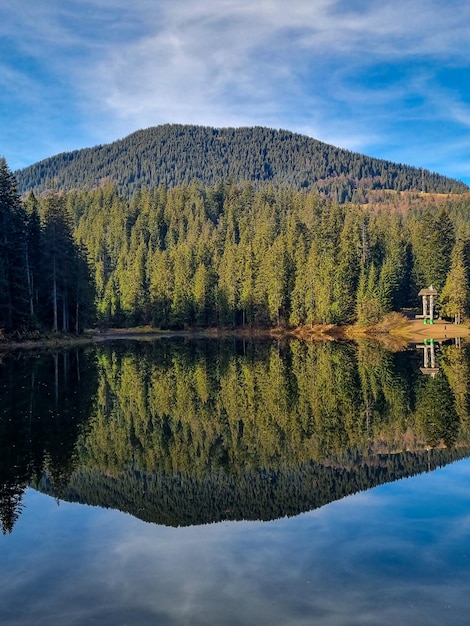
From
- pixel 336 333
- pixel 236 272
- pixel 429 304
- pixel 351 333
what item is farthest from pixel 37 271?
pixel 429 304

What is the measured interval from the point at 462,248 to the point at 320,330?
26.5 meters

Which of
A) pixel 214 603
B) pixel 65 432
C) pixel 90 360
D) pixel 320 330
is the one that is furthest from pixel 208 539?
pixel 320 330

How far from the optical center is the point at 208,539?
40.3ft

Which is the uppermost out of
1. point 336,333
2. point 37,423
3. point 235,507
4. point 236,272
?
point 236,272

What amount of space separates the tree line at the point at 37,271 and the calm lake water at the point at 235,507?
1222 inches

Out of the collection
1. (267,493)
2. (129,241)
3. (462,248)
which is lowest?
(267,493)

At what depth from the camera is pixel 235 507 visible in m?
14.4

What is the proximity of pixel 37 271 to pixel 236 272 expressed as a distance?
48.1 meters

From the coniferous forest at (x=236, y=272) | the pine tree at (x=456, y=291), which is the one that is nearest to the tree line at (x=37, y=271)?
the coniferous forest at (x=236, y=272)

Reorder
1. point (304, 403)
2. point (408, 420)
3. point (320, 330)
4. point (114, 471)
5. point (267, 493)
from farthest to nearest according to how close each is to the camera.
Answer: point (320, 330) < point (304, 403) < point (408, 420) < point (114, 471) < point (267, 493)

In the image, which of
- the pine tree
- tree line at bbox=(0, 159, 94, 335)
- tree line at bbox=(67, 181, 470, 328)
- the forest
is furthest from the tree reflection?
the pine tree

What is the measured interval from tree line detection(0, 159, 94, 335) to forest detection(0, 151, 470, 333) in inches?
5.8

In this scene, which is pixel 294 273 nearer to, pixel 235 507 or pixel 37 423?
pixel 37 423

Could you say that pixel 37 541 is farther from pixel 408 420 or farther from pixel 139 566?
pixel 408 420
